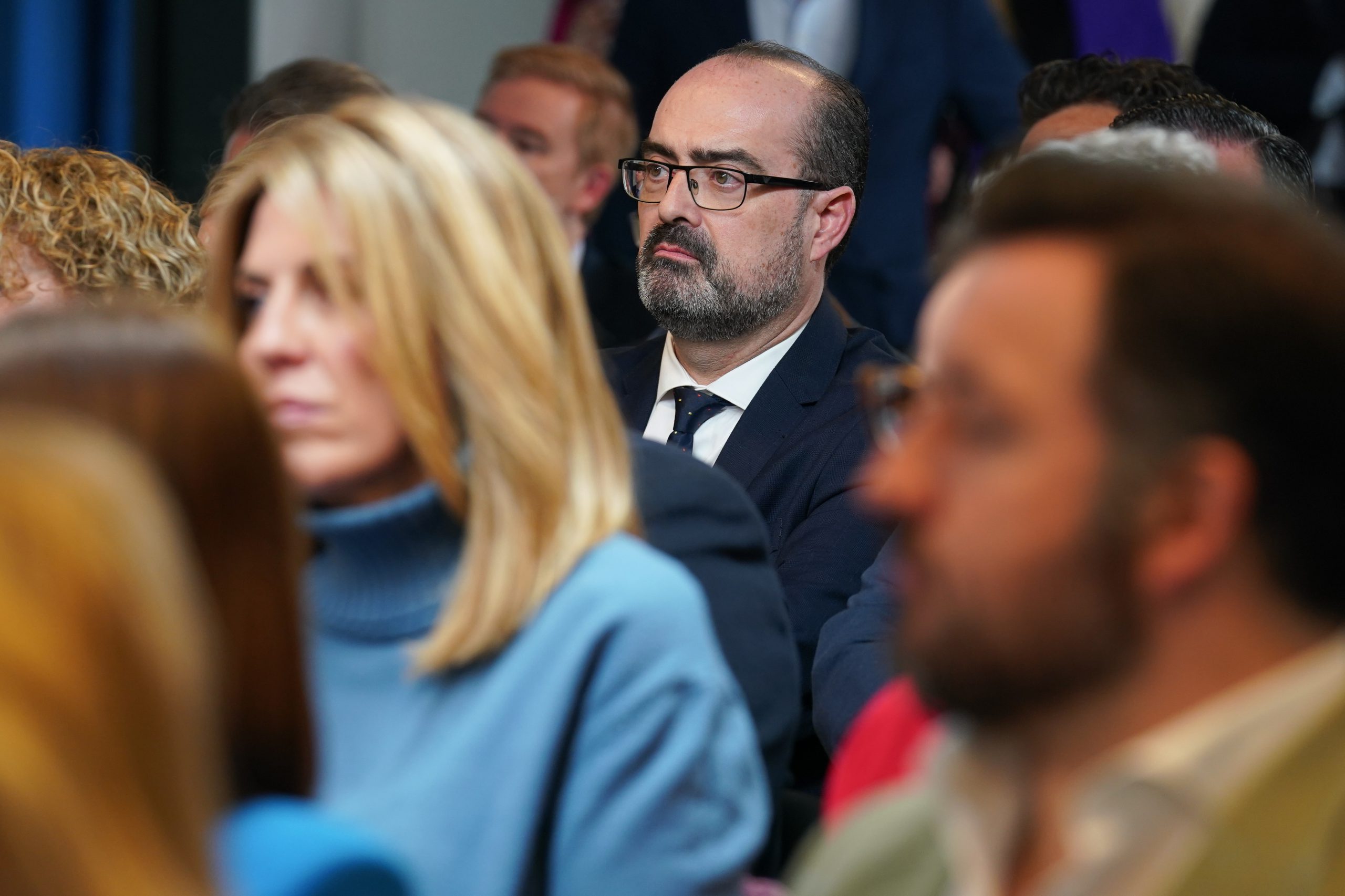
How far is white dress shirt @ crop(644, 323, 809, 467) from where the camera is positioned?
2793 millimetres

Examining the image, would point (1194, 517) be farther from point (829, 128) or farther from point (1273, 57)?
point (1273, 57)

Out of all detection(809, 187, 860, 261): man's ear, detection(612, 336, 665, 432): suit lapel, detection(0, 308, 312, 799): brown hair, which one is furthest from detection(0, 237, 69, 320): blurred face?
detection(0, 308, 312, 799): brown hair

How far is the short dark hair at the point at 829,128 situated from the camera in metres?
3.00

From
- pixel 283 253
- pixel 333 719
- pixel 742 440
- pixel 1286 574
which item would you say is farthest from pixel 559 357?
pixel 742 440

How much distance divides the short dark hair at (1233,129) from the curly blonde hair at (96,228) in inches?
55.1

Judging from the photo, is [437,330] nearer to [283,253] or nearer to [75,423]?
[283,253]

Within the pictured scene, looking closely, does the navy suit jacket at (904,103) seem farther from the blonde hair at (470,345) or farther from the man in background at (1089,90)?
the blonde hair at (470,345)

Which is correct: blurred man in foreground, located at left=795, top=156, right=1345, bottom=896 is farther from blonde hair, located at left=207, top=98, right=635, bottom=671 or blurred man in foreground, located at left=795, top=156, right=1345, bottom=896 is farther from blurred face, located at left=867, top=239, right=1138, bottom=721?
blonde hair, located at left=207, top=98, right=635, bottom=671

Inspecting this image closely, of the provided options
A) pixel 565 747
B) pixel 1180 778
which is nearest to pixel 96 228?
pixel 565 747

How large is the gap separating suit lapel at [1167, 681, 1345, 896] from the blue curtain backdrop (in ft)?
12.0

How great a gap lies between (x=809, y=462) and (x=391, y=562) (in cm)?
115

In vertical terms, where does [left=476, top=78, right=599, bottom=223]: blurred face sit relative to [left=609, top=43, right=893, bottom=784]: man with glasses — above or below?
below

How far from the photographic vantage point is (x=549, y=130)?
14.5 ft

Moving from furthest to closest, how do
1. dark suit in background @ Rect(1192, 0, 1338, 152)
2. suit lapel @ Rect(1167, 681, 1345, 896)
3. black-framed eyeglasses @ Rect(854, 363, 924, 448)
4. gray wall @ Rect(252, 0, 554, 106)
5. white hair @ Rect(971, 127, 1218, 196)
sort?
gray wall @ Rect(252, 0, 554, 106), dark suit in background @ Rect(1192, 0, 1338, 152), white hair @ Rect(971, 127, 1218, 196), black-framed eyeglasses @ Rect(854, 363, 924, 448), suit lapel @ Rect(1167, 681, 1345, 896)
